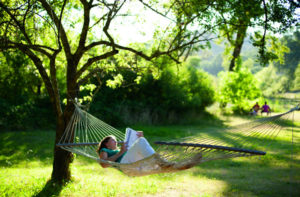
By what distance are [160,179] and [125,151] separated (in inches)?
59.5

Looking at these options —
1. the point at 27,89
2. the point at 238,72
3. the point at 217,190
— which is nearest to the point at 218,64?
the point at 238,72

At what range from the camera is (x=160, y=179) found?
4418mm

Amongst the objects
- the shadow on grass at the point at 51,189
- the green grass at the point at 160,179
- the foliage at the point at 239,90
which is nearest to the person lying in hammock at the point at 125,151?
the green grass at the point at 160,179

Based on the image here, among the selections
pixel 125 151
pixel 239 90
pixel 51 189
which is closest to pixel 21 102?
pixel 51 189

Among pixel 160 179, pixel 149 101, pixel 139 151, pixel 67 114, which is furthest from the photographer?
pixel 149 101

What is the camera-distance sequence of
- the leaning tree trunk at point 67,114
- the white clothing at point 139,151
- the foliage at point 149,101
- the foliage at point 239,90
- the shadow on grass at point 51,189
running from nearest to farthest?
the white clothing at point 139,151 → the shadow on grass at point 51,189 → the leaning tree trunk at point 67,114 → the foliage at point 149,101 → the foliage at point 239,90

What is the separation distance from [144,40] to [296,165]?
3.48m

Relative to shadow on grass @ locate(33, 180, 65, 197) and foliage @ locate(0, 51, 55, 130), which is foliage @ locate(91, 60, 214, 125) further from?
shadow on grass @ locate(33, 180, 65, 197)

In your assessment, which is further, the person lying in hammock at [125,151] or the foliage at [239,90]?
the foliage at [239,90]

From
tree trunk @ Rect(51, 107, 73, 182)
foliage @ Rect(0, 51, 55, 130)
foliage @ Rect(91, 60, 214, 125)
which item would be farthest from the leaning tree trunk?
foliage @ Rect(91, 60, 214, 125)

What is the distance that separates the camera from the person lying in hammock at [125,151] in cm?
258

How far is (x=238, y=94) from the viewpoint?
1211 cm

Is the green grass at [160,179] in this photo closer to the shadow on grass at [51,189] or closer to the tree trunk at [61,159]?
the shadow on grass at [51,189]

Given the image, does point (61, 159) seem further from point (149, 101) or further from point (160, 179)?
point (149, 101)
